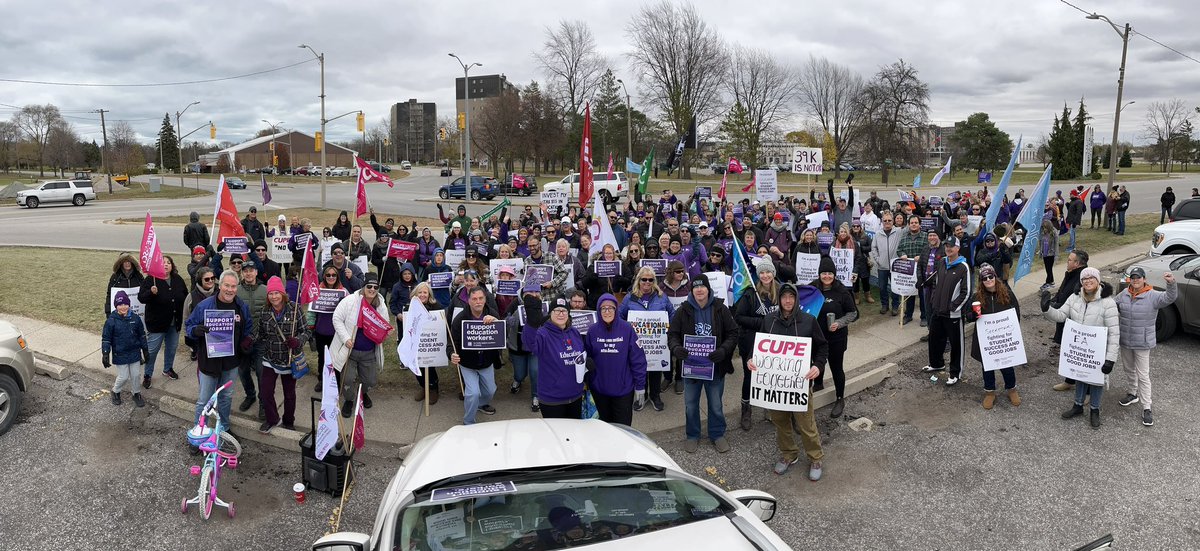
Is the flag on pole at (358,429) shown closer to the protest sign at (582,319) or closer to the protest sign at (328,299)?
the protest sign at (328,299)

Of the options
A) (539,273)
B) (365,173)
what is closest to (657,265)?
(539,273)

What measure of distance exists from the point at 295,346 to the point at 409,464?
358cm

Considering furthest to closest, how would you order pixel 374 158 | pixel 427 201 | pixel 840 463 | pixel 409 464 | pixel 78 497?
pixel 374 158 → pixel 427 201 → pixel 840 463 → pixel 78 497 → pixel 409 464

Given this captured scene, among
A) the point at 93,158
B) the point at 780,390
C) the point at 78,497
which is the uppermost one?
the point at 93,158

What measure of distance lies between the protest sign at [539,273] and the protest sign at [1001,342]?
567 centimetres

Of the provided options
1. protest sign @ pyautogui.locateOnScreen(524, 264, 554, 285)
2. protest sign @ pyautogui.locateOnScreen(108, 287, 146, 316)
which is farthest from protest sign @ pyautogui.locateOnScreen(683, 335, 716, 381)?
protest sign @ pyautogui.locateOnScreen(108, 287, 146, 316)

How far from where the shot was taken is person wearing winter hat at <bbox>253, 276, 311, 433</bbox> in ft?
23.9

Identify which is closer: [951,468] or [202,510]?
[202,510]

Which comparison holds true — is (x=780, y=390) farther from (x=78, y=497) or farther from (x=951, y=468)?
(x=78, y=497)

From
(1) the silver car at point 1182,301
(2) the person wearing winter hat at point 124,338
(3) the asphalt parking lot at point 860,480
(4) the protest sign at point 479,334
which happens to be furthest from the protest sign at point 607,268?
(1) the silver car at point 1182,301

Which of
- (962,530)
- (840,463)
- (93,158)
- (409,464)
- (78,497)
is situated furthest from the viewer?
(93,158)

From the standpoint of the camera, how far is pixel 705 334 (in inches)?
283

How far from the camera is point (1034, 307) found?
12.9 meters

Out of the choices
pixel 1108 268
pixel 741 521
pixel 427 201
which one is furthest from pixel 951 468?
pixel 427 201
